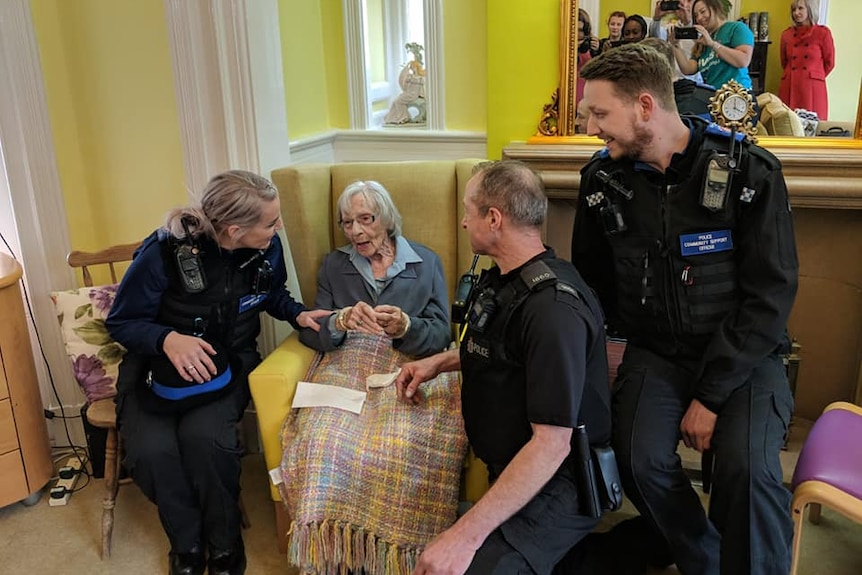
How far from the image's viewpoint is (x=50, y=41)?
8.45 feet

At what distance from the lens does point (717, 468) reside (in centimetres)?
173

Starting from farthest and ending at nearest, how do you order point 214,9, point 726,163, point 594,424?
1. point 214,9
2. point 726,163
3. point 594,424

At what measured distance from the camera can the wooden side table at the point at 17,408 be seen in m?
2.32

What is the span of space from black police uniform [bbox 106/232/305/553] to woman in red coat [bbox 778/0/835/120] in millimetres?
1769

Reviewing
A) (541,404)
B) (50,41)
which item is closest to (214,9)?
(50,41)

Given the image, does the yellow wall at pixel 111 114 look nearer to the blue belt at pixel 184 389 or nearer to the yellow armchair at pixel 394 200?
the yellow armchair at pixel 394 200

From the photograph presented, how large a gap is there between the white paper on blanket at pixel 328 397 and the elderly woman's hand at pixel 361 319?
0.58ft

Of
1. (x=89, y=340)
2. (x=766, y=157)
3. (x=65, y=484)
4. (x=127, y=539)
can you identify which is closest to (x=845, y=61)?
(x=766, y=157)

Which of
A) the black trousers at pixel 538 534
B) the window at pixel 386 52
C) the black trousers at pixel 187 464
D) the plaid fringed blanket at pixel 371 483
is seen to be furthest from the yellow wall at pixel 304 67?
the black trousers at pixel 538 534

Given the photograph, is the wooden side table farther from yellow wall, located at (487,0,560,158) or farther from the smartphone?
the smartphone

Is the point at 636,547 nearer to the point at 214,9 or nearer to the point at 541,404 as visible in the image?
the point at 541,404

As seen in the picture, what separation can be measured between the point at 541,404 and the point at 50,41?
218 cm

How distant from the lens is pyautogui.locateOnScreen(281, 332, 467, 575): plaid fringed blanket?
185 centimetres

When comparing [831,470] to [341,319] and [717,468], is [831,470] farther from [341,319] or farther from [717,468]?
[341,319]
